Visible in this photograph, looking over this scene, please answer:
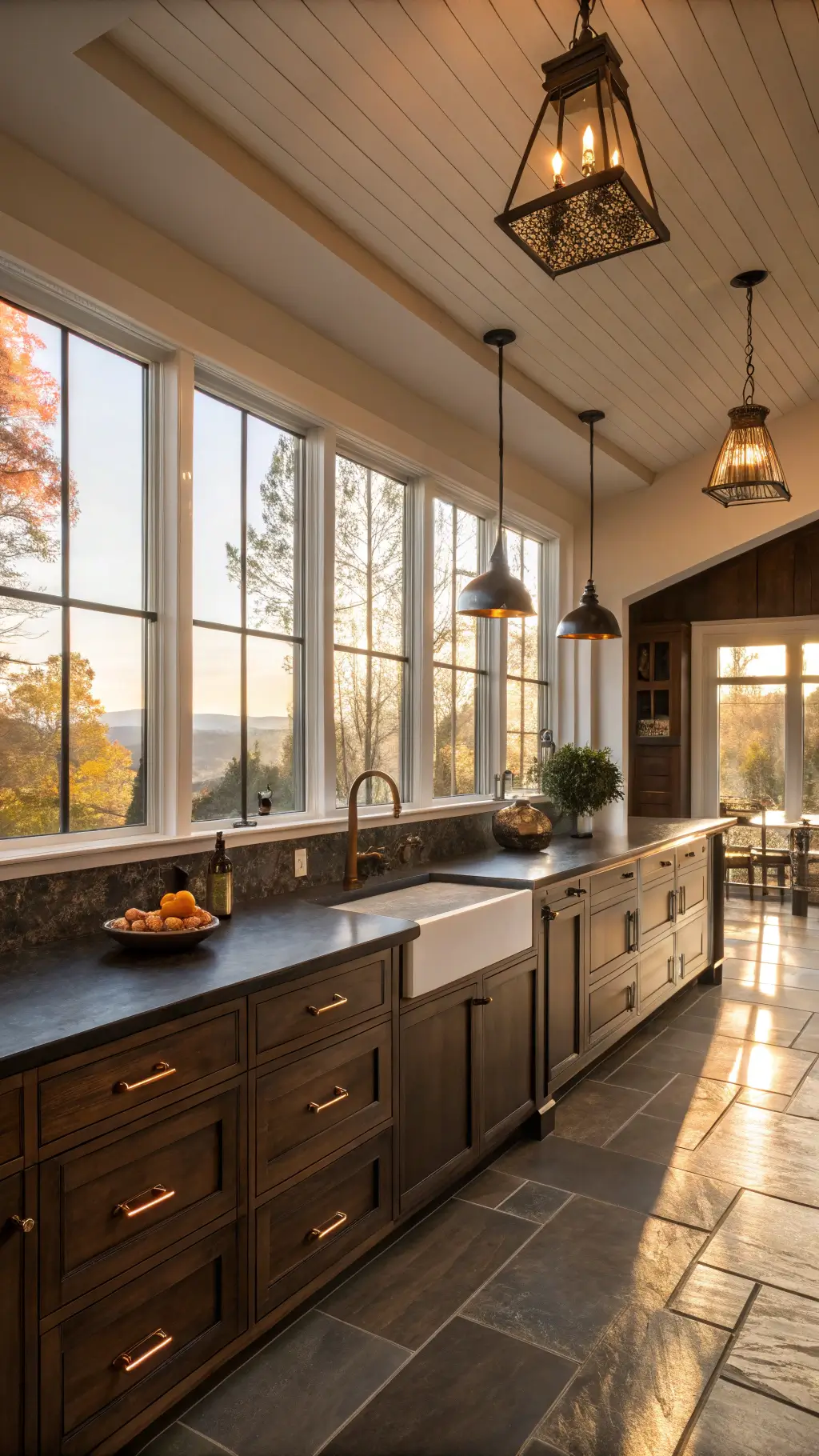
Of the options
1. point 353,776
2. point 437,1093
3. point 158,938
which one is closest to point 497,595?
point 353,776

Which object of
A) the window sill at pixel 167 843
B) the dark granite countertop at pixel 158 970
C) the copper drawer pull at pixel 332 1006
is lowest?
the copper drawer pull at pixel 332 1006

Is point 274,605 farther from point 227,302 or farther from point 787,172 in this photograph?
point 787,172

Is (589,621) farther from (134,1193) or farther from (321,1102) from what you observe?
(134,1193)

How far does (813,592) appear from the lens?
7527 millimetres

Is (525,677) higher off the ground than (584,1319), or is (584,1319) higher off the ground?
(525,677)

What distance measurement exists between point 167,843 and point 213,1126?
37.4 inches

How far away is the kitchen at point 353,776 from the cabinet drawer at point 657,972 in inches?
1.6

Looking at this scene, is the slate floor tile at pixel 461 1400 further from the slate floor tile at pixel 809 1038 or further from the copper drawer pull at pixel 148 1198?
the slate floor tile at pixel 809 1038

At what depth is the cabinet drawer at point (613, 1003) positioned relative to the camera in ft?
11.8

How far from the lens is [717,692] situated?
812 centimetres

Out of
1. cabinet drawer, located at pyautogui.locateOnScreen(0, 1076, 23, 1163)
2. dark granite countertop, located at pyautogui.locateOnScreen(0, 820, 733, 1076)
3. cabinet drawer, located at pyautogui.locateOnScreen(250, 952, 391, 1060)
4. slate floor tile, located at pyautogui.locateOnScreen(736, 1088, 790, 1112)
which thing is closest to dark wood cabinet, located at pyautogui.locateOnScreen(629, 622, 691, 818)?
slate floor tile, located at pyautogui.locateOnScreen(736, 1088, 790, 1112)

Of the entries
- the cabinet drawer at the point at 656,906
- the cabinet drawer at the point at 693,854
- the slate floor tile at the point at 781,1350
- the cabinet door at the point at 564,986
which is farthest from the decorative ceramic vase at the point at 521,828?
the slate floor tile at the point at 781,1350

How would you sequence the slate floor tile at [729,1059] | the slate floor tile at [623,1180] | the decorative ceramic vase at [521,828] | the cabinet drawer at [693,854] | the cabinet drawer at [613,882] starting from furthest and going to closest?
the cabinet drawer at [693,854], the decorative ceramic vase at [521,828], the slate floor tile at [729,1059], the cabinet drawer at [613,882], the slate floor tile at [623,1180]

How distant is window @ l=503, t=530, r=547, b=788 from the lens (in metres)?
4.99
